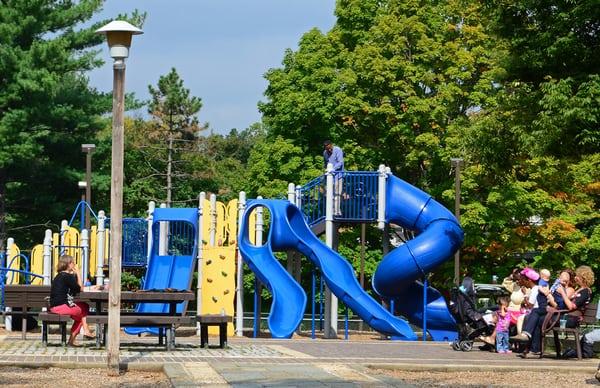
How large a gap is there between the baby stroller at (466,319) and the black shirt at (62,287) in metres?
6.75

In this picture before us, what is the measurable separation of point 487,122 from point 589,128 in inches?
219

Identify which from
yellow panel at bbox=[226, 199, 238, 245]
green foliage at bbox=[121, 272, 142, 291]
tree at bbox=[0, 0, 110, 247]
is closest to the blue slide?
yellow panel at bbox=[226, 199, 238, 245]

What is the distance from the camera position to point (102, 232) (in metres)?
33.6

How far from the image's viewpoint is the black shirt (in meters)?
20.5

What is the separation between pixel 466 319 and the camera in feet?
76.5

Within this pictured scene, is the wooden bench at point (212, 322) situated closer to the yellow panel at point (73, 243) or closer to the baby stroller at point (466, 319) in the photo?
the baby stroller at point (466, 319)

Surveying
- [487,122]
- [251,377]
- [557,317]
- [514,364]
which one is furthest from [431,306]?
[251,377]

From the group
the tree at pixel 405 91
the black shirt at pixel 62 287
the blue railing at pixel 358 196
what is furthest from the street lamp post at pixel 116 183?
the tree at pixel 405 91

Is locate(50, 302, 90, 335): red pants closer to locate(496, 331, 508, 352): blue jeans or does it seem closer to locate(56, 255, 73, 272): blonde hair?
locate(56, 255, 73, 272): blonde hair

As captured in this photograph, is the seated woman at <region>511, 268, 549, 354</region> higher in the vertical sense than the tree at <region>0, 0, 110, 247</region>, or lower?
lower

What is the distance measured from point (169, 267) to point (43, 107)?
69.9ft

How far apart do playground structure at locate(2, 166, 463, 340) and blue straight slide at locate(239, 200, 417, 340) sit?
0.07 feet

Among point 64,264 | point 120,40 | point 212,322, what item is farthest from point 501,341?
point 120,40

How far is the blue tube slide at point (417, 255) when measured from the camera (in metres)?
29.3
